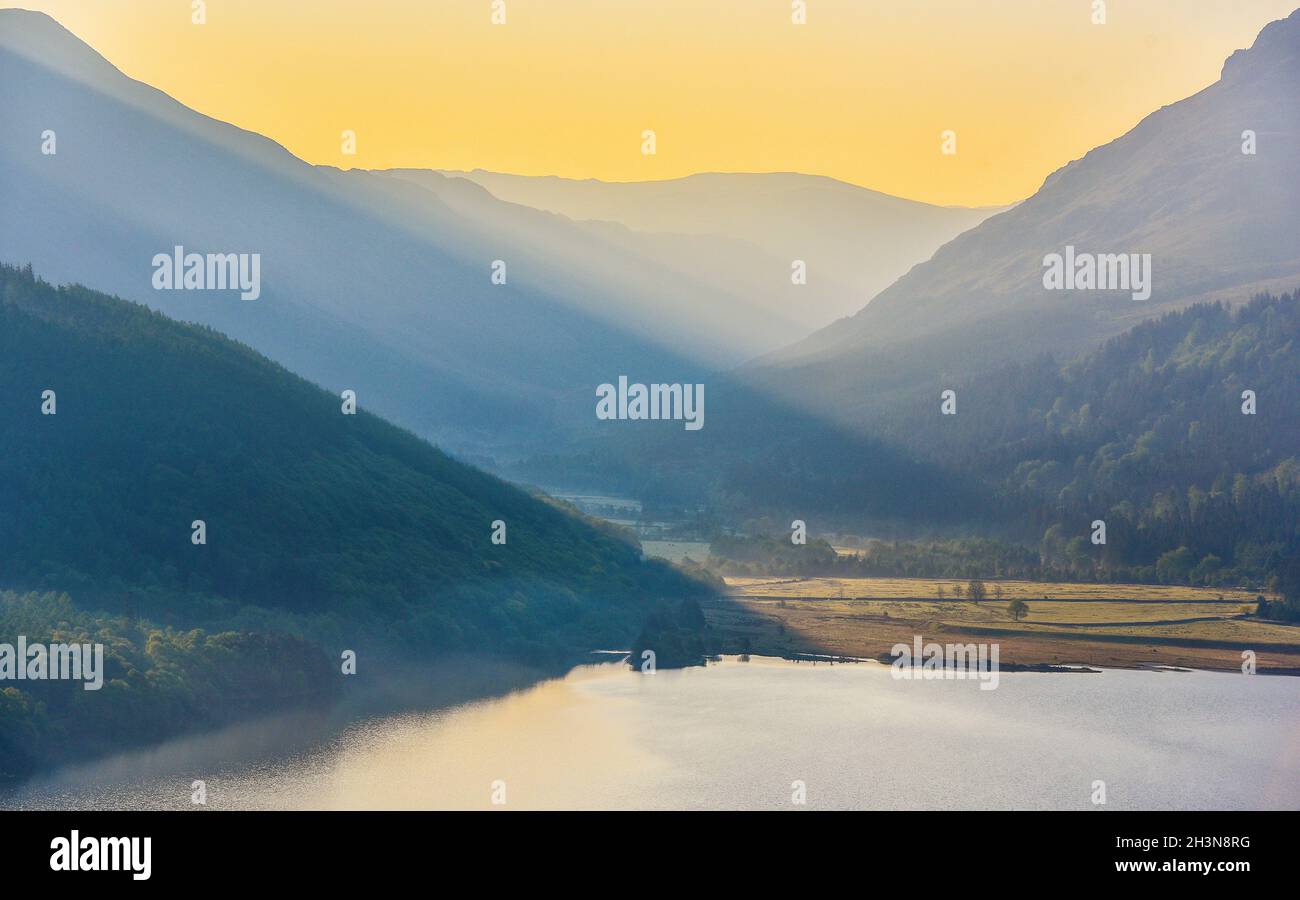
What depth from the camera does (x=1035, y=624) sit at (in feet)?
549

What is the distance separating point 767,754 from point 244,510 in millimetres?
62407

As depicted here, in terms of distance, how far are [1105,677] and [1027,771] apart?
45.6m

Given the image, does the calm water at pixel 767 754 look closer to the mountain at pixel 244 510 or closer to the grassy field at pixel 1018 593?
the mountain at pixel 244 510

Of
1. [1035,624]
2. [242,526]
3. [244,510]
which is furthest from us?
[1035,624]

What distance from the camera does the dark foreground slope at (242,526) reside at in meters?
121

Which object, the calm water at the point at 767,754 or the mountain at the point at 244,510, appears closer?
the calm water at the point at 767,754

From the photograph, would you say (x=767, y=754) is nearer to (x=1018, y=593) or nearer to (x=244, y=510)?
(x=244, y=510)

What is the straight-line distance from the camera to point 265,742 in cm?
9731

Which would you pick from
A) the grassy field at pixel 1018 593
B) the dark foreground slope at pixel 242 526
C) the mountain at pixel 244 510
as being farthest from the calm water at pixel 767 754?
the grassy field at pixel 1018 593

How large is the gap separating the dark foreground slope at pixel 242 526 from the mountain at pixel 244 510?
8.0 inches

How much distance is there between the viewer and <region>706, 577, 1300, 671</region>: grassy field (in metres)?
150

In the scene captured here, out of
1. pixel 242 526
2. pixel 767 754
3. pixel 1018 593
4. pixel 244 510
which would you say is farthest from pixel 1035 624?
pixel 242 526

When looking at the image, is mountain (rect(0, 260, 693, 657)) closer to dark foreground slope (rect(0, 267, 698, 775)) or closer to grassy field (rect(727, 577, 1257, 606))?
dark foreground slope (rect(0, 267, 698, 775))
